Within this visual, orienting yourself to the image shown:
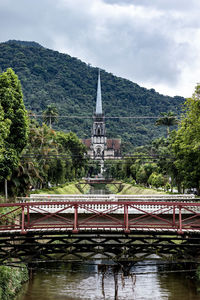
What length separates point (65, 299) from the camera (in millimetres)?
22438

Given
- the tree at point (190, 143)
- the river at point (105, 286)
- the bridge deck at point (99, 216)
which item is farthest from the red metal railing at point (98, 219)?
the tree at point (190, 143)

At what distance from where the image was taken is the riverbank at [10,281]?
21438 mm

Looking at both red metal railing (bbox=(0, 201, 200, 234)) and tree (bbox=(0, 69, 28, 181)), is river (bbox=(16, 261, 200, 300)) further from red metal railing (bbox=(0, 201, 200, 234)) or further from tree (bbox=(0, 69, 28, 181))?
tree (bbox=(0, 69, 28, 181))

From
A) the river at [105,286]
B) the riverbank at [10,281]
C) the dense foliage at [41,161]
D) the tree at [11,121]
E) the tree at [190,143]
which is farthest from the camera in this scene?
the dense foliage at [41,161]

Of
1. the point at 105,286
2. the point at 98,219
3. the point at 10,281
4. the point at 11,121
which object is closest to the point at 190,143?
the point at 98,219

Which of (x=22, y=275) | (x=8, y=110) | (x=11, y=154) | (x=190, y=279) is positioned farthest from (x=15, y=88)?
(x=190, y=279)

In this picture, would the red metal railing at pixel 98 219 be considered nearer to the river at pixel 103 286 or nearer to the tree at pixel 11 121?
the river at pixel 103 286

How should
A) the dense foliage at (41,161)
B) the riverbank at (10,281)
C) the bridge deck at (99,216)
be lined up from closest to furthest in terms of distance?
the bridge deck at (99,216)
the riverbank at (10,281)
the dense foliage at (41,161)

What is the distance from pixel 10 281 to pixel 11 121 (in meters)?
14.5

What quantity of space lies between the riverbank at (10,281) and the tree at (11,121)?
9664 mm

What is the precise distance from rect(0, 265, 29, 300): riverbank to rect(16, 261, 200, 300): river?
1.58 ft

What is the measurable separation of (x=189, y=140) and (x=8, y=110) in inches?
737

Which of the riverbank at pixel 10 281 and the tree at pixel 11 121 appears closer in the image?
the riverbank at pixel 10 281

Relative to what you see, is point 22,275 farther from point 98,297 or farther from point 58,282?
point 98,297
